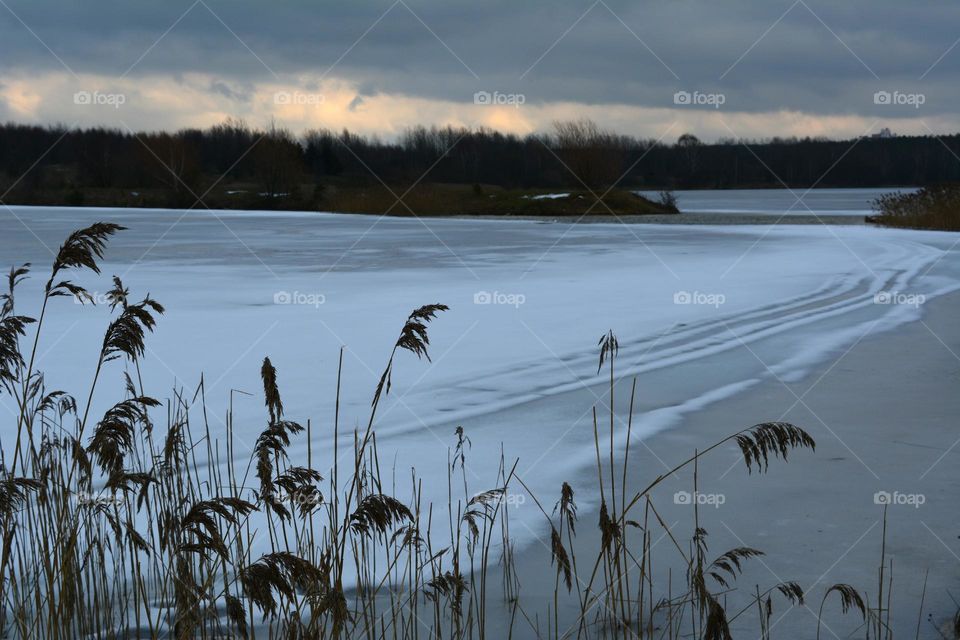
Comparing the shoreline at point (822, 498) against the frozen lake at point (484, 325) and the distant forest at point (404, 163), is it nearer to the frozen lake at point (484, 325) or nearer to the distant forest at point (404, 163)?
the frozen lake at point (484, 325)

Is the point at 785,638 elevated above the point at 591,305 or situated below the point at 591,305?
below

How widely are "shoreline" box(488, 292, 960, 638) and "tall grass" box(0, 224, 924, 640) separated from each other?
0.08 meters

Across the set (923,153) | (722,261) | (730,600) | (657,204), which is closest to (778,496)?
(730,600)

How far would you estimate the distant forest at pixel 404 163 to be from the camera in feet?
165

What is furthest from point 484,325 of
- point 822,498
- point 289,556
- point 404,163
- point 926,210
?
point 404,163

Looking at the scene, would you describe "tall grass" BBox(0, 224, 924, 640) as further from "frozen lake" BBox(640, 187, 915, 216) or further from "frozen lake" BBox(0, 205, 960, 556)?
"frozen lake" BBox(640, 187, 915, 216)

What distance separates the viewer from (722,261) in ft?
49.7

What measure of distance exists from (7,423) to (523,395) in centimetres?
276

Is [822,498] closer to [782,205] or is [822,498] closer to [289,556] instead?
[289,556]

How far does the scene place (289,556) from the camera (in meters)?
1.71

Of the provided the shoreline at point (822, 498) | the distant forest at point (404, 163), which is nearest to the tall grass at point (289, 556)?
the shoreline at point (822, 498)

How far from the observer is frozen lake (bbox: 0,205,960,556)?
17.5 feet

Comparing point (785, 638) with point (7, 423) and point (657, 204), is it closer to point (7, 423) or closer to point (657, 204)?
point (7, 423)

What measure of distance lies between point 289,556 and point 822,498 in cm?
287
